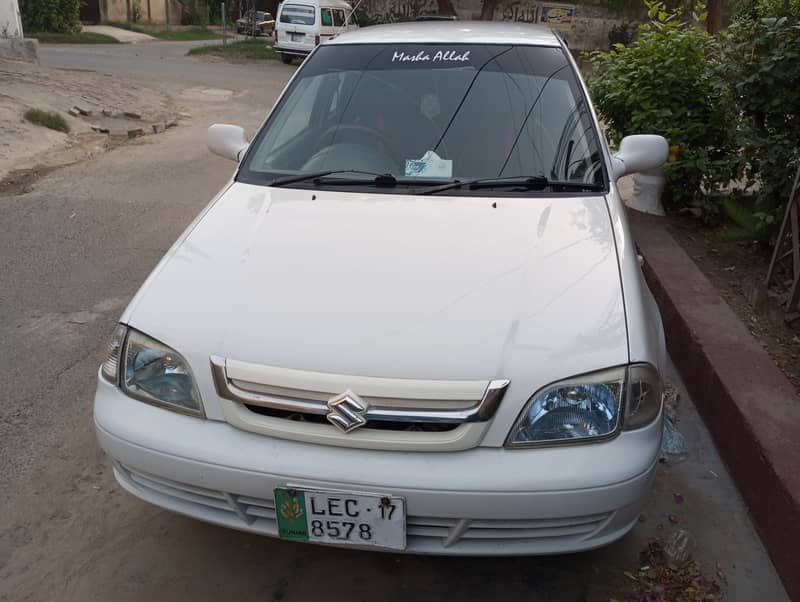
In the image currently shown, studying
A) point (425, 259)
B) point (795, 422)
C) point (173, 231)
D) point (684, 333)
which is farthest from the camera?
point (173, 231)

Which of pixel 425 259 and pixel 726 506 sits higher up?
pixel 425 259

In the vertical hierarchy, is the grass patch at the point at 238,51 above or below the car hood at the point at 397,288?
below

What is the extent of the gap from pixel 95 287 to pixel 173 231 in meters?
1.20

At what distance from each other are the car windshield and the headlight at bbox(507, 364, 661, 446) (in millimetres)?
1133

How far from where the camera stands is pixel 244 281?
231 cm

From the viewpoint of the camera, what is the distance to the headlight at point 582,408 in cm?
198

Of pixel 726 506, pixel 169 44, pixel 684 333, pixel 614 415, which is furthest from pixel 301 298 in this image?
pixel 169 44

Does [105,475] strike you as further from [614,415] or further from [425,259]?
[614,415]

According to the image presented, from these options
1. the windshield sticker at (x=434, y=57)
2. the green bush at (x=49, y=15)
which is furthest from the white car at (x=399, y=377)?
the green bush at (x=49, y=15)

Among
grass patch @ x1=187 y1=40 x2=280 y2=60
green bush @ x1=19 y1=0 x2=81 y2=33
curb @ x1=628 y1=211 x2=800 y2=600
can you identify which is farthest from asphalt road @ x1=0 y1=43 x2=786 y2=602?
green bush @ x1=19 y1=0 x2=81 y2=33

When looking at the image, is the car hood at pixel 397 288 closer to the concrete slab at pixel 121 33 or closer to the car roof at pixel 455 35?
the car roof at pixel 455 35

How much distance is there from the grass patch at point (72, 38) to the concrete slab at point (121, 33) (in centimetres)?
86

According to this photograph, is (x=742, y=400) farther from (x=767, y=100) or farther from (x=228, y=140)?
(x=228, y=140)

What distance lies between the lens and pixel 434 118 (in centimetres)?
320
